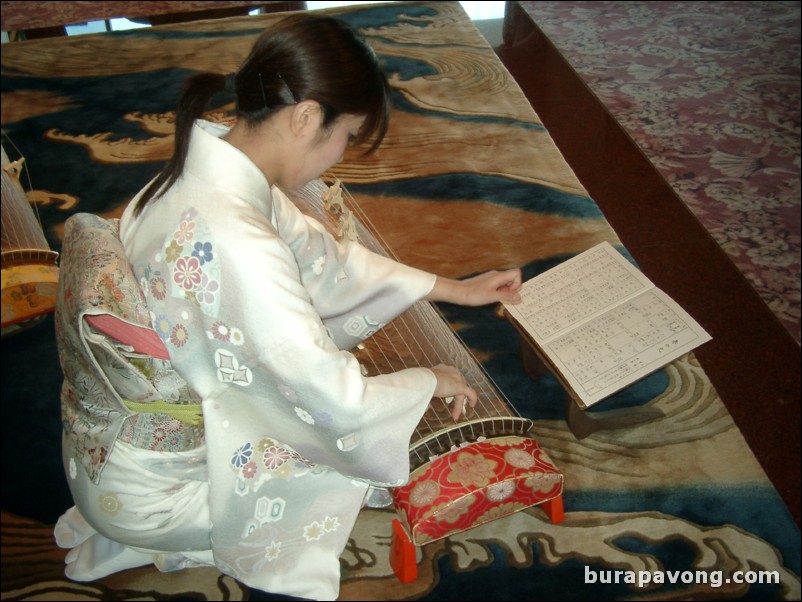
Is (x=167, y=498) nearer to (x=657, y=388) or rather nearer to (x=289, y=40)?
(x=289, y=40)

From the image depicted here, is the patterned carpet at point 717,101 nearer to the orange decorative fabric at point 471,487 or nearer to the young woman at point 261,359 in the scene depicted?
the orange decorative fabric at point 471,487

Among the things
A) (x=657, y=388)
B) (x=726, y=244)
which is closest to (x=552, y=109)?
(x=726, y=244)

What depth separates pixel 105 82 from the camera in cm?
348

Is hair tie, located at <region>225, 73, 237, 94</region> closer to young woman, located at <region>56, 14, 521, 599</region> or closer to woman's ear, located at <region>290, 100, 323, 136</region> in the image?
young woman, located at <region>56, 14, 521, 599</region>

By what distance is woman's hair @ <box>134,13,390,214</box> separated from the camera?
1.26m

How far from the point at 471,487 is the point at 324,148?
2.43ft

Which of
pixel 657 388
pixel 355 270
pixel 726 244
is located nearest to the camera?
pixel 355 270

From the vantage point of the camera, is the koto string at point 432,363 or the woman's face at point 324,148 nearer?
the woman's face at point 324,148

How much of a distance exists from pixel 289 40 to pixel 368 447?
2.47ft

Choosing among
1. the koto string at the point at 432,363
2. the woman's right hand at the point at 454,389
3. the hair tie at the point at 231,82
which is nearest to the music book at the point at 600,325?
the koto string at the point at 432,363

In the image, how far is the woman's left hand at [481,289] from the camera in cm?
175

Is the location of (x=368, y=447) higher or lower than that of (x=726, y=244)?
higher

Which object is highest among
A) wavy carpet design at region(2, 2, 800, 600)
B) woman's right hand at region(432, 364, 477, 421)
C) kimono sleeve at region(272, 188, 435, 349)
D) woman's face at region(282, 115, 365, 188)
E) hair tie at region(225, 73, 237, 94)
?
hair tie at region(225, 73, 237, 94)

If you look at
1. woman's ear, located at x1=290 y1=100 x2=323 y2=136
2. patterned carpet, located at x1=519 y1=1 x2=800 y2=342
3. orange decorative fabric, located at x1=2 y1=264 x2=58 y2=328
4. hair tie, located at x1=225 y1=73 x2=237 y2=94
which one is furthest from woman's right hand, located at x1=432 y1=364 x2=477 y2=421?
patterned carpet, located at x1=519 y1=1 x2=800 y2=342
